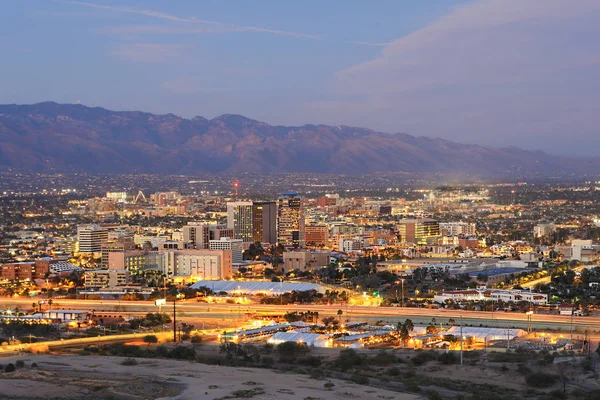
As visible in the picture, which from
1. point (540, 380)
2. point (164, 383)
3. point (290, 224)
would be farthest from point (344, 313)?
point (290, 224)

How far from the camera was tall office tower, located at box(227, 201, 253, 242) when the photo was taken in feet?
395

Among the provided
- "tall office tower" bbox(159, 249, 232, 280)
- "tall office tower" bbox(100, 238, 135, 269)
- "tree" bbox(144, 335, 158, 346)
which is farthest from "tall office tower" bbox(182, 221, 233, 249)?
"tree" bbox(144, 335, 158, 346)

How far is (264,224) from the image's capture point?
399ft

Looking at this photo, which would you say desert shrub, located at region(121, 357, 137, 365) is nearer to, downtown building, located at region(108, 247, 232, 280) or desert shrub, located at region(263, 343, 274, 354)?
desert shrub, located at region(263, 343, 274, 354)

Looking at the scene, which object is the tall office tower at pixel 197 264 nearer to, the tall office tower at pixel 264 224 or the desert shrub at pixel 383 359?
the tall office tower at pixel 264 224

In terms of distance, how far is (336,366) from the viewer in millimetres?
40938

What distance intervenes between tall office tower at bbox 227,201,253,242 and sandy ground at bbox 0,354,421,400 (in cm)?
7895

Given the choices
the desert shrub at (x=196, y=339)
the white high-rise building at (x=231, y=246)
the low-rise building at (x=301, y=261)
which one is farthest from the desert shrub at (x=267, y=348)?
the white high-rise building at (x=231, y=246)

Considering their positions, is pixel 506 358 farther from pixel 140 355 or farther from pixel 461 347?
pixel 140 355

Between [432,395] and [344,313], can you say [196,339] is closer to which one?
[344,313]

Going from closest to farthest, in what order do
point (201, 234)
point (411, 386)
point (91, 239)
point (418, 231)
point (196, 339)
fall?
point (411, 386) → point (196, 339) → point (201, 234) → point (91, 239) → point (418, 231)

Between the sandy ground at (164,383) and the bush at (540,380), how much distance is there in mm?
4621

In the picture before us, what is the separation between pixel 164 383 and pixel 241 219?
85.0 meters

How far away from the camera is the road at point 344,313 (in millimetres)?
54947
